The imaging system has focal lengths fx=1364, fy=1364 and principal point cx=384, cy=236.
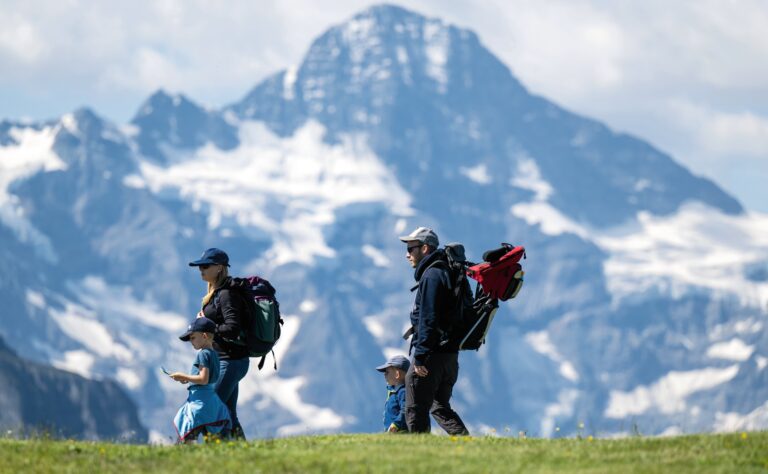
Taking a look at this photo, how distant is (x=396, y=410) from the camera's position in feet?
74.2

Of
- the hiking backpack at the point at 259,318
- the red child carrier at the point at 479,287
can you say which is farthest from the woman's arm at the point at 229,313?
the red child carrier at the point at 479,287

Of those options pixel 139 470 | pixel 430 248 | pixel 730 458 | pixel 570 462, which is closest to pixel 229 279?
pixel 430 248

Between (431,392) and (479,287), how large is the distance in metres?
1.77

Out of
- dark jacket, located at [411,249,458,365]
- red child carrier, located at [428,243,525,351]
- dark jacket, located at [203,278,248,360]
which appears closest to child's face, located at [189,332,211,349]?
dark jacket, located at [203,278,248,360]

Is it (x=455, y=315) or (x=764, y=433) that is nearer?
(x=764, y=433)

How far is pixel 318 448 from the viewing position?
18.8 m

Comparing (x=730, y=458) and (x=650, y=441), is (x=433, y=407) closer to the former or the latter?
(x=650, y=441)

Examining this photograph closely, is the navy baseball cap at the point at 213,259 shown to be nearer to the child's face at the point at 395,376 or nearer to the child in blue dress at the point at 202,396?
the child in blue dress at the point at 202,396

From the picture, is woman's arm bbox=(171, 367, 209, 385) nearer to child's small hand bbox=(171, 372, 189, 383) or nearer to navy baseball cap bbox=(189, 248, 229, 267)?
child's small hand bbox=(171, 372, 189, 383)

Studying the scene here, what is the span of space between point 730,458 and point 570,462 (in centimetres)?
197

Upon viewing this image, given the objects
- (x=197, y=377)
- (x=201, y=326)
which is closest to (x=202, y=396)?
(x=197, y=377)

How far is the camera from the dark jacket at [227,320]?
2030cm

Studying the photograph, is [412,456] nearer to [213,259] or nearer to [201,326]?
[201,326]

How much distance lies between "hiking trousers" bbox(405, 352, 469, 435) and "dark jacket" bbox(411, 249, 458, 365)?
0.70 ft
